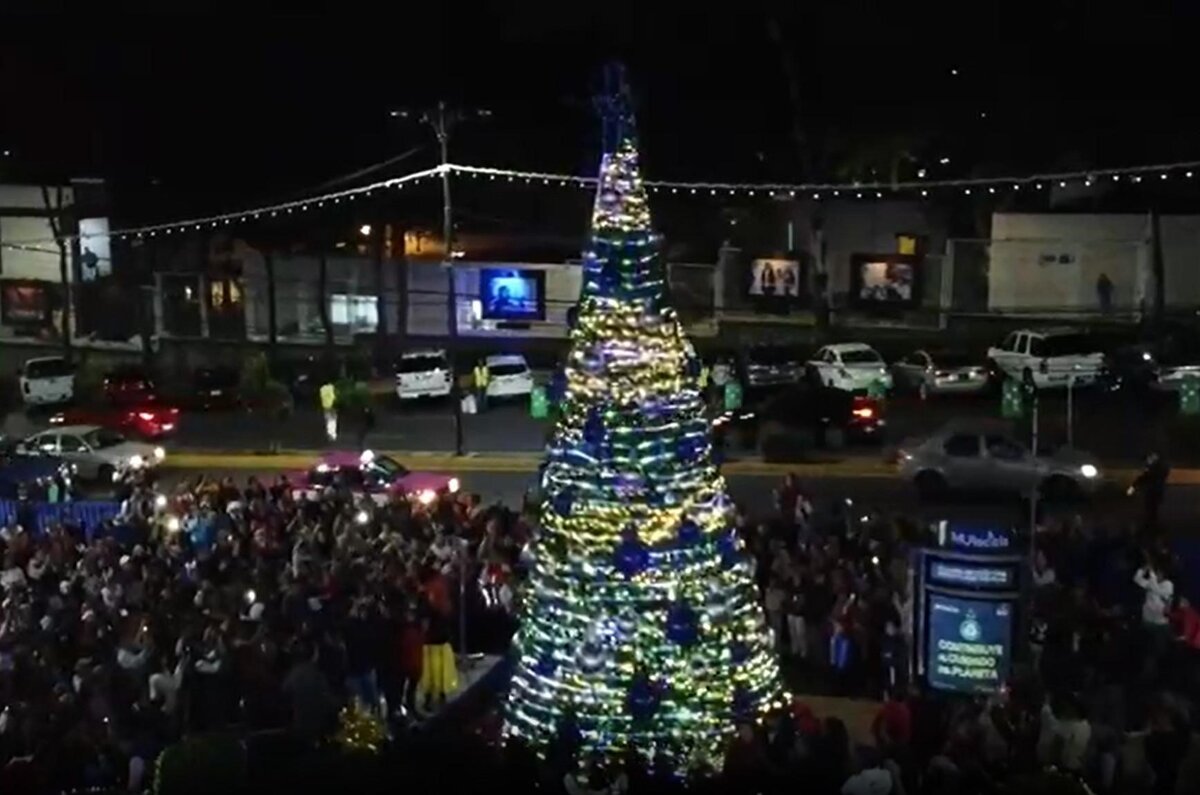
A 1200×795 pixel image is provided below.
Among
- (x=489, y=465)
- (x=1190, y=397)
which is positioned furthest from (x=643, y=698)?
(x=1190, y=397)

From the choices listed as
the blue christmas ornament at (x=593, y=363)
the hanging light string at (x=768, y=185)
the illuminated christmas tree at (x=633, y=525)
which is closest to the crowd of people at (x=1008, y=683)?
the illuminated christmas tree at (x=633, y=525)

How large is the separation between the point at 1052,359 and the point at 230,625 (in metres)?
23.9

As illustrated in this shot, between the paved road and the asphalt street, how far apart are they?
2.97 meters

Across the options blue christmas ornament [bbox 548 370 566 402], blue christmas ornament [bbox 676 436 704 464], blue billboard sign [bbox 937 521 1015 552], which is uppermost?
blue christmas ornament [bbox 548 370 566 402]

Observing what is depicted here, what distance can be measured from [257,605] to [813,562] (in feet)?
16.7

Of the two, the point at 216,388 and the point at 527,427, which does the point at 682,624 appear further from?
the point at 216,388

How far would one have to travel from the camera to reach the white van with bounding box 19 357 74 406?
40.8 m

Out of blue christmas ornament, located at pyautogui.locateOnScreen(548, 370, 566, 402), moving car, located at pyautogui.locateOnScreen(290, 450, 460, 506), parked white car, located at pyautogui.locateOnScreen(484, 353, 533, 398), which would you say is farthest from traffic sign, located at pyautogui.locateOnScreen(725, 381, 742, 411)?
blue christmas ornament, located at pyautogui.locateOnScreen(548, 370, 566, 402)

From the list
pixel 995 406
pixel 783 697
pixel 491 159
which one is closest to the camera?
pixel 783 697

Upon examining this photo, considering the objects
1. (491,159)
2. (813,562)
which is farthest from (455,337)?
(813,562)

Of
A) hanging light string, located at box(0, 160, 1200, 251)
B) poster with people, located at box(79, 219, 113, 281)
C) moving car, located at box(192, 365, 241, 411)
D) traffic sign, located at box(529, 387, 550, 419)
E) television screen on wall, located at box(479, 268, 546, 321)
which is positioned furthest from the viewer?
poster with people, located at box(79, 219, 113, 281)

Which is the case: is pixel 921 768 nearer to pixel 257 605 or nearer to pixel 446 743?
pixel 446 743

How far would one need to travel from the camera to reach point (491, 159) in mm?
45844

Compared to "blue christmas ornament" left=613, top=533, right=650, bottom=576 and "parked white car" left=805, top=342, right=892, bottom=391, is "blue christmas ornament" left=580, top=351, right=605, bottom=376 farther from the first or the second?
"parked white car" left=805, top=342, right=892, bottom=391
